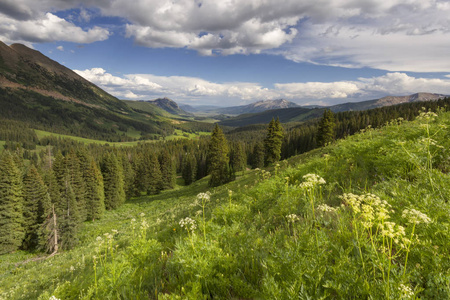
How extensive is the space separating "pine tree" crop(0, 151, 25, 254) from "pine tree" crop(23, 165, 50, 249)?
101 centimetres

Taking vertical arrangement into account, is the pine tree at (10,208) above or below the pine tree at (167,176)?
above

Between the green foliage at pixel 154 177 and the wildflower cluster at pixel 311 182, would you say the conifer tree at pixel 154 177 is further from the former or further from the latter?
the wildflower cluster at pixel 311 182

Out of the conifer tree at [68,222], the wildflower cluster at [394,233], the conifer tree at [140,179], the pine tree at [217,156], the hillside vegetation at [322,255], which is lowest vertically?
the conifer tree at [140,179]

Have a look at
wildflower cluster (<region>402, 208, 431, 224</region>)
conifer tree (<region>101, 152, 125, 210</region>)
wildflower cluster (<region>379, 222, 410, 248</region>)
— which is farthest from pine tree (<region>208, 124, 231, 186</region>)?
wildflower cluster (<region>379, 222, 410, 248</region>)

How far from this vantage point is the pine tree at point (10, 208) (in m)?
34.8

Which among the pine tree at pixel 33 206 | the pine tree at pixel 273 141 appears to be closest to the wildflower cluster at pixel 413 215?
the pine tree at pixel 273 141

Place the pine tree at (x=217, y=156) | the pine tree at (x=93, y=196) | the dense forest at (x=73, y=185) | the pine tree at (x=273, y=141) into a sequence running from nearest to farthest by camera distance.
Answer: the dense forest at (x=73, y=185)
the pine tree at (x=217, y=156)
the pine tree at (x=273, y=141)
the pine tree at (x=93, y=196)

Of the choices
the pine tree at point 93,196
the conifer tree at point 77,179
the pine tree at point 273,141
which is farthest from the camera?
the pine tree at point 93,196

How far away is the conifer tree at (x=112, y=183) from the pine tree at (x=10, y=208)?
22.3m

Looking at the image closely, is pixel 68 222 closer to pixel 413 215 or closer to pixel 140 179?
pixel 413 215

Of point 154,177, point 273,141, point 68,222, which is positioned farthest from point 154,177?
point 273,141

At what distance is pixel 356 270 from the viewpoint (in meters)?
2.48

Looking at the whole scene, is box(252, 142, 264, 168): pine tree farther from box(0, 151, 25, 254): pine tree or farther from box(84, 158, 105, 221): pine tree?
box(0, 151, 25, 254): pine tree

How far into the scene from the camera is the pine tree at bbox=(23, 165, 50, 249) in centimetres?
3819
